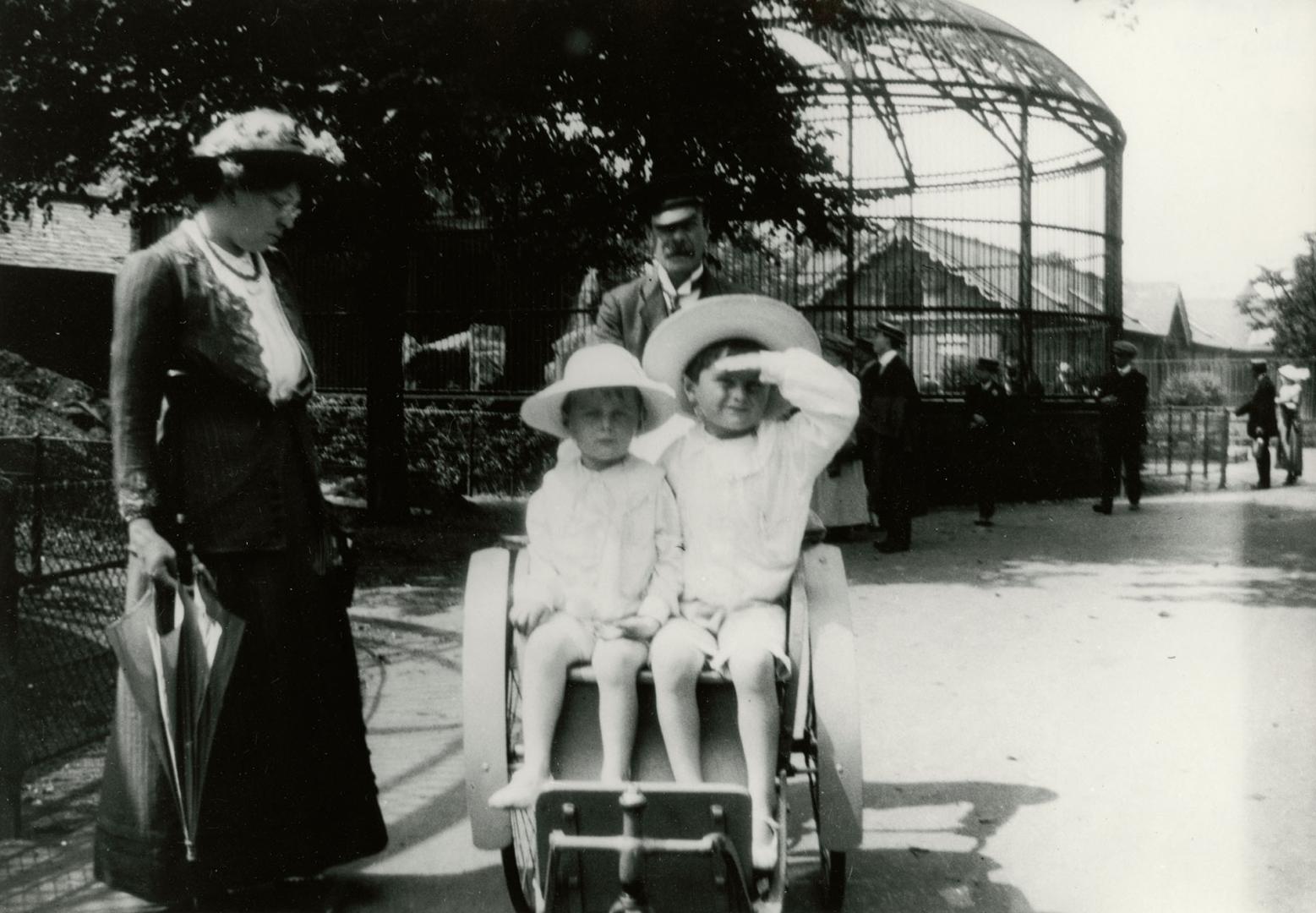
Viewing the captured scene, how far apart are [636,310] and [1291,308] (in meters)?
21.6

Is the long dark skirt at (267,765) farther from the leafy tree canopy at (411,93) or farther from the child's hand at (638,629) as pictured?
the leafy tree canopy at (411,93)

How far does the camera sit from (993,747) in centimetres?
541

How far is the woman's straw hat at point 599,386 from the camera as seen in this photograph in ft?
11.6

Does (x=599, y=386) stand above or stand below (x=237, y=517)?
above

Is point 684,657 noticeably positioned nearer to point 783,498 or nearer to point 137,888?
point 783,498

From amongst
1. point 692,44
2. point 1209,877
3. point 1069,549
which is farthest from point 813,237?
point 1209,877

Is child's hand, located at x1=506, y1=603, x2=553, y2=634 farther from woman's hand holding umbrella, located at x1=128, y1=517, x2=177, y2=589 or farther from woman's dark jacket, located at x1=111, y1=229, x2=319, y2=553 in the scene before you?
woman's hand holding umbrella, located at x1=128, y1=517, x2=177, y2=589

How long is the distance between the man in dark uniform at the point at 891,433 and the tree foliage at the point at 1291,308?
1090 centimetres

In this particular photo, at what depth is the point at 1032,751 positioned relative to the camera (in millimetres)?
5355

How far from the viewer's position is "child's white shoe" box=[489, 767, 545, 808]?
319 cm

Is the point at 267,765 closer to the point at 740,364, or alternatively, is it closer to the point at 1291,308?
the point at 740,364

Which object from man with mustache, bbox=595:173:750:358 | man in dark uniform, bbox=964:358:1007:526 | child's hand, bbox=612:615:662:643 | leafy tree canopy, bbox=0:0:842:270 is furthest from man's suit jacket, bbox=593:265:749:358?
man in dark uniform, bbox=964:358:1007:526

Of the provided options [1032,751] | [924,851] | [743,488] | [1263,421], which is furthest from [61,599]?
[1263,421]

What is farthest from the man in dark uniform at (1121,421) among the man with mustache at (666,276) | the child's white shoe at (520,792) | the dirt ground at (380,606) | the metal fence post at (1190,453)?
the child's white shoe at (520,792)
